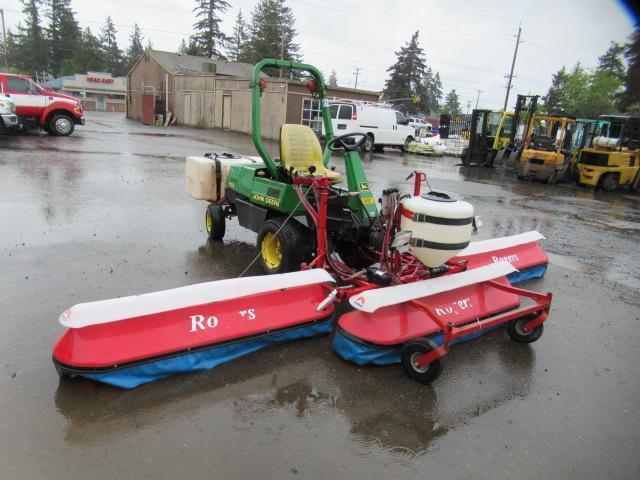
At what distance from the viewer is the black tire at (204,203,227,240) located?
6.39 m

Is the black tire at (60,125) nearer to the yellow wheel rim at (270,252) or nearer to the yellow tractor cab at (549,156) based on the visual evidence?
the yellow wheel rim at (270,252)

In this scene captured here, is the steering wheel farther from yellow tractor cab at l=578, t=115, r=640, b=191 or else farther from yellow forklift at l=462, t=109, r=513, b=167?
yellow forklift at l=462, t=109, r=513, b=167

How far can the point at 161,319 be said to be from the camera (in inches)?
129

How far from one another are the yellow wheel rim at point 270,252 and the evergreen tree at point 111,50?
97.1m

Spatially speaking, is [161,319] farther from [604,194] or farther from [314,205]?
[604,194]

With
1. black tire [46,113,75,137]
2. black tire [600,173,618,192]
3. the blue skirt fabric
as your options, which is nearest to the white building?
black tire [46,113,75,137]

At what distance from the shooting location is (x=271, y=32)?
60.0 m

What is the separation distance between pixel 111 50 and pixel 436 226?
4101 inches

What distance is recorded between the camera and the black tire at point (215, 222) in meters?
6.39

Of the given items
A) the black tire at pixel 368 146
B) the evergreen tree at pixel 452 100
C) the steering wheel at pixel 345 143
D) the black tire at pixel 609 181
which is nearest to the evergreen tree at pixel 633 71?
the steering wheel at pixel 345 143

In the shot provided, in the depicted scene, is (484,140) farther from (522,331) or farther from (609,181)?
(522,331)

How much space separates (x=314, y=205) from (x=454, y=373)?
228cm

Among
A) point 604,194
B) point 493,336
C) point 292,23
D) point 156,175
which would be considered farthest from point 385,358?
point 292,23

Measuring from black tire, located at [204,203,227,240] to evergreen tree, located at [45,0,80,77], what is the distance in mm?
82307
